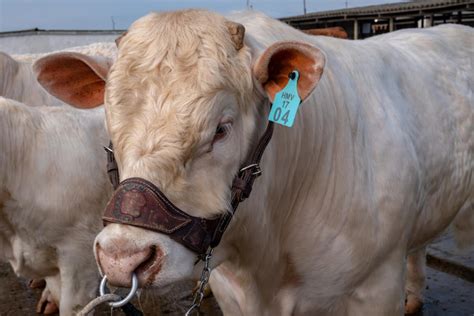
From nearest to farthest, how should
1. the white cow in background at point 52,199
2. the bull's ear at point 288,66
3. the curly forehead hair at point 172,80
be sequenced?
the curly forehead hair at point 172,80 → the bull's ear at point 288,66 → the white cow in background at point 52,199

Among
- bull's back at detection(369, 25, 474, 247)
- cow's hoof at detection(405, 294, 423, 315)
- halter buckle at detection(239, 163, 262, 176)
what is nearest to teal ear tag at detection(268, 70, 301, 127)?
halter buckle at detection(239, 163, 262, 176)

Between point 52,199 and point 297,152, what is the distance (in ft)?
7.16

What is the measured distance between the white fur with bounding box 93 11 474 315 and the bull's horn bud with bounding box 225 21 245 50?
0.08 feet

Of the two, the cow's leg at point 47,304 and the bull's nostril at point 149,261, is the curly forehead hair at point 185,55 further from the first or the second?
the cow's leg at point 47,304

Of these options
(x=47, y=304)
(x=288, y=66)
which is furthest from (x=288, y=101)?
(x=47, y=304)

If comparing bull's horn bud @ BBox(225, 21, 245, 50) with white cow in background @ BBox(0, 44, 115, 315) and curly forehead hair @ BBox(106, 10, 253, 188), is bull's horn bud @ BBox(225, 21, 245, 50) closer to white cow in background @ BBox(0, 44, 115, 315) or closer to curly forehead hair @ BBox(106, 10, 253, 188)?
curly forehead hair @ BBox(106, 10, 253, 188)

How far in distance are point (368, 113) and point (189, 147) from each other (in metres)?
1.18

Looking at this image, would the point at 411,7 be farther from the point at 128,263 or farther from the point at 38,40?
the point at 128,263

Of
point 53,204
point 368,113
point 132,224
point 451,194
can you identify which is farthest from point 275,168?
point 53,204

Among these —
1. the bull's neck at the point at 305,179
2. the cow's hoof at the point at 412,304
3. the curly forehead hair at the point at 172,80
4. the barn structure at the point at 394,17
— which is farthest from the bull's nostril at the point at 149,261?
the barn structure at the point at 394,17

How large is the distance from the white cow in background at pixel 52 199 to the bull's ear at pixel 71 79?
1869 mm

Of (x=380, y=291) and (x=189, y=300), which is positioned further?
(x=189, y=300)

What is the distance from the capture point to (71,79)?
246cm

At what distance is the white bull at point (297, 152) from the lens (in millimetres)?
1910
